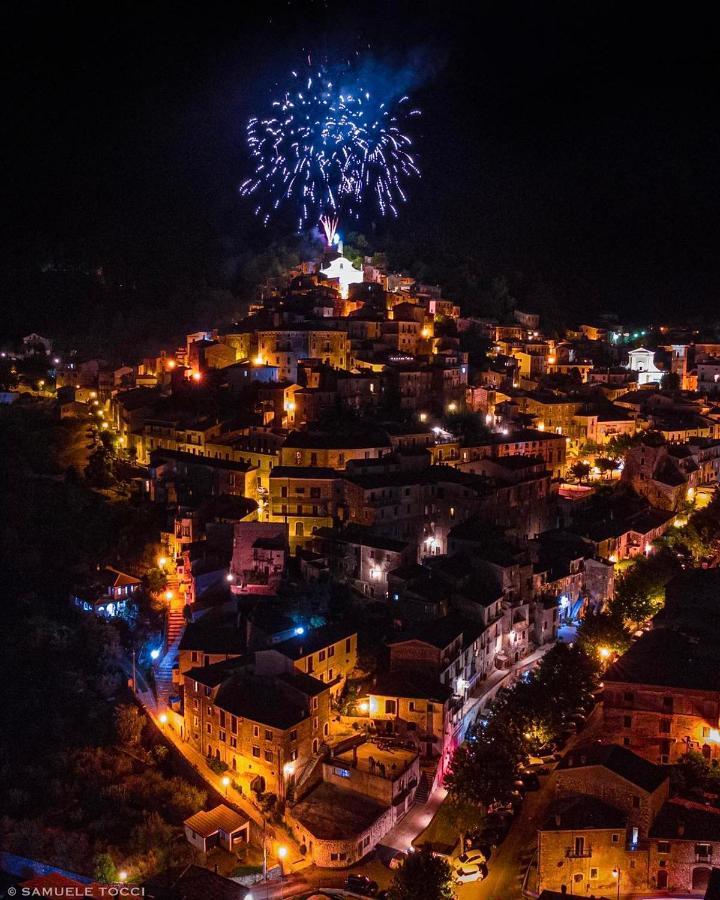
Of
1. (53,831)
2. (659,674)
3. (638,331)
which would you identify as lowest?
(53,831)

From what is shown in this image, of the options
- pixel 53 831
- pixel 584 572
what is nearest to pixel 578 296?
pixel 584 572

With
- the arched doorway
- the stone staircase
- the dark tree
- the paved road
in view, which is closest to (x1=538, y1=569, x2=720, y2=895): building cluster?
the arched doorway

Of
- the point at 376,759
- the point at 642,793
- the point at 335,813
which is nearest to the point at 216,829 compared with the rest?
the point at 335,813

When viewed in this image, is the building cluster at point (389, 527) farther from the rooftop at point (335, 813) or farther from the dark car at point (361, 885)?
the dark car at point (361, 885)

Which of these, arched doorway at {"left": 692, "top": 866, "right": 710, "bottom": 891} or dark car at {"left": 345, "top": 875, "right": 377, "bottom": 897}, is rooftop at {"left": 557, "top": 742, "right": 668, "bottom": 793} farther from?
dark car at {"left": 345, "top": 875, "right": 377, "bottom": 897}

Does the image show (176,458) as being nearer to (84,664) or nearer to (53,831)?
(84,664)

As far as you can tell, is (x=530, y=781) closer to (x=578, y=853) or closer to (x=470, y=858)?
(x=470, y=858)

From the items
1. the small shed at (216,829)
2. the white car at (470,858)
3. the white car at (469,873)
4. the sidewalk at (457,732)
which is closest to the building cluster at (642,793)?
the white car at (469,873)
